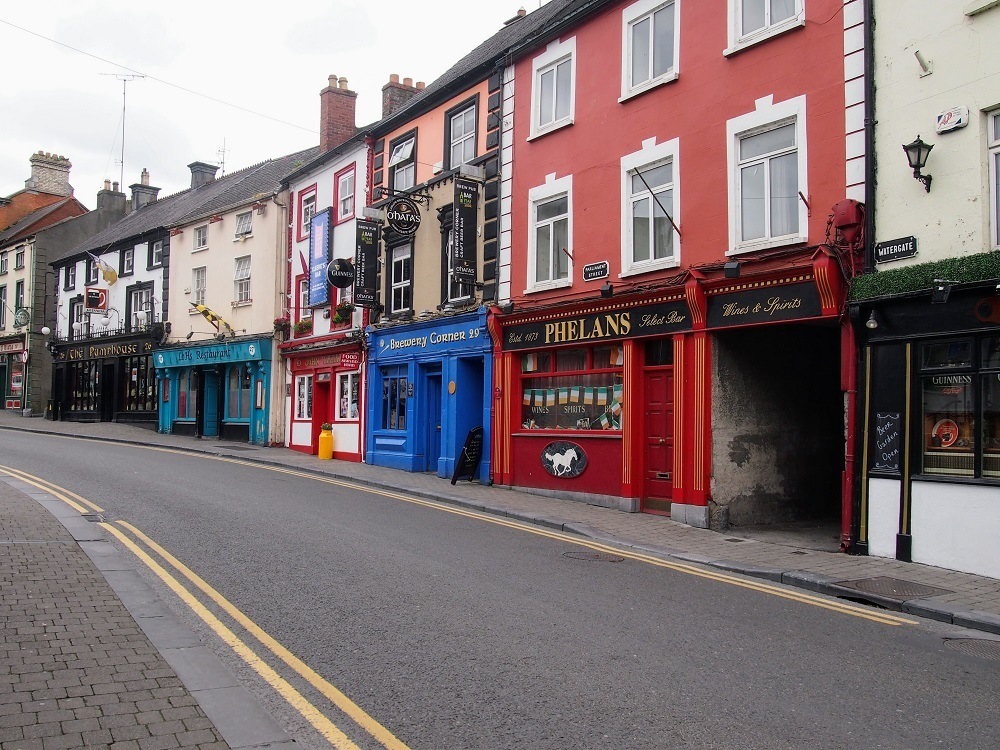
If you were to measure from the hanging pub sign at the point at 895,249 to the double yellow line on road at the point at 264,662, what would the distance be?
8.50m

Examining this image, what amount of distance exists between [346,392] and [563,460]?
405 inches

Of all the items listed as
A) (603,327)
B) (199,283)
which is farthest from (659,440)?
(199,283)

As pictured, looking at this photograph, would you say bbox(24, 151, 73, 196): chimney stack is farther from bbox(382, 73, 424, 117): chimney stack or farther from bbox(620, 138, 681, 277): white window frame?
bbox(620, 138, 681, 277): white window frame

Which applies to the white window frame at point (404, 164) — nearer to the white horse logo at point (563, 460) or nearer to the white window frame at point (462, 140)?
the white window frame at point (462, 140)

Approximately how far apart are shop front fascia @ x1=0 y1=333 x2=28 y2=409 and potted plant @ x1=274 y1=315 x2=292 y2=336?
22.9m

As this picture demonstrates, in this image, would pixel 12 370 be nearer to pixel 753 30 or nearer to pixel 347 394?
pixel 347 394

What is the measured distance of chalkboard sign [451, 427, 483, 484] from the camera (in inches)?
692

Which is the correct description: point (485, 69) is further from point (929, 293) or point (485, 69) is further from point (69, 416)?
point (69, 416)

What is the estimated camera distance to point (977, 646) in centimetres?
681

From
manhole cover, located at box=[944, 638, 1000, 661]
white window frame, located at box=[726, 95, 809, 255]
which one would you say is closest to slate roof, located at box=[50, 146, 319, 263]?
white window frame, located at box=[726, 95, 809, 255]

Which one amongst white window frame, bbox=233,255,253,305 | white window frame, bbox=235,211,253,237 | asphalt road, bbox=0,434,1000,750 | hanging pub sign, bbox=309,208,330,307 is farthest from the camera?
white window frame, bbox=233,255,253,305

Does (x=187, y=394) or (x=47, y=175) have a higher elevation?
(x=47, y=175)

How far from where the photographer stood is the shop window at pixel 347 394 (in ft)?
78.6

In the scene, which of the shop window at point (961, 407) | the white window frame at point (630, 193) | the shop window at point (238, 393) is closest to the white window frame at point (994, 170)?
the shop window at point (961, 407)
